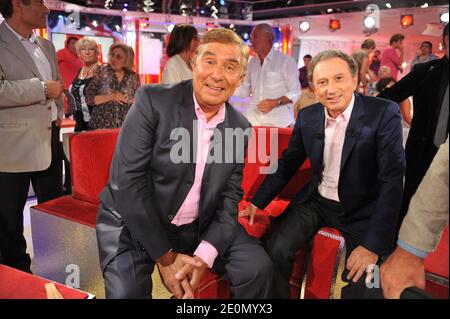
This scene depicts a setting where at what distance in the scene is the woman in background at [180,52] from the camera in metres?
3.40

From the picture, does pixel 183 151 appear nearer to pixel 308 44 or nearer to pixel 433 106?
pixel 433 106

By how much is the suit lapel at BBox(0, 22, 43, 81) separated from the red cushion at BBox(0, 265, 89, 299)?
124 centimetres

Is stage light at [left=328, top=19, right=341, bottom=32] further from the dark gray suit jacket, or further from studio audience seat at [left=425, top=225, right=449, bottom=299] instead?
studio audience seat at [left=425, top=225, right=449, bottom=299]

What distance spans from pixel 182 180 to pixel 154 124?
0.86ft

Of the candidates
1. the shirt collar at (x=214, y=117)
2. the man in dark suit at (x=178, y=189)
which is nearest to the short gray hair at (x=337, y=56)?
the man in dark suit at (x=178, y=189)

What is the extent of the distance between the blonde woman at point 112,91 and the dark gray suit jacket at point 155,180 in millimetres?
1963

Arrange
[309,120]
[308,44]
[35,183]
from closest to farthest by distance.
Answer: [309,120]
[35,183]
[308,44]

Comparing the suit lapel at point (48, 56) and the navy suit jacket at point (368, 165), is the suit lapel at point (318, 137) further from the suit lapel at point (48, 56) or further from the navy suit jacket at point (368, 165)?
the suit lapel at point (48, 56)

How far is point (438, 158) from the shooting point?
3.41 feet

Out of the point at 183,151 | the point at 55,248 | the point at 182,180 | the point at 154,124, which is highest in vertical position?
the point at 154,124

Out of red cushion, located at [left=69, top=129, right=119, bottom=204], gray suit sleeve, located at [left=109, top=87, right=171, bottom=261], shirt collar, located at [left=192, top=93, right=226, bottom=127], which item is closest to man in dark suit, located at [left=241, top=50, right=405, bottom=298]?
shirt collar, located at [left=192, top=93, right=226, bottom=127]

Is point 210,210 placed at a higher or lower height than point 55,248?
higher
